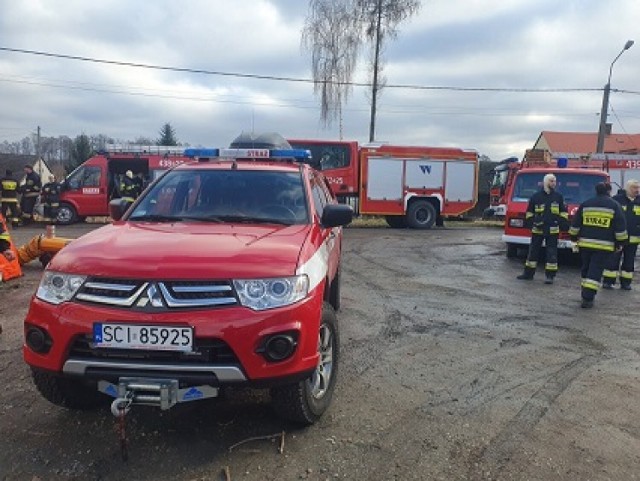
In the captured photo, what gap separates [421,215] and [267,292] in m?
17.7

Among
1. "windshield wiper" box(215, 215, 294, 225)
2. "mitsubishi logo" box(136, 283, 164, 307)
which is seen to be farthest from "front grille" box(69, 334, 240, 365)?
"windshield wiper" box(215, 215, 294, 225)

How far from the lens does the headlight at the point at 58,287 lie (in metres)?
3.27

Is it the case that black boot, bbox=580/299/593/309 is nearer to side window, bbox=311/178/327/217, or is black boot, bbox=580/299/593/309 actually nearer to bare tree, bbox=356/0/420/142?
side window, bbox=311/178/327/217

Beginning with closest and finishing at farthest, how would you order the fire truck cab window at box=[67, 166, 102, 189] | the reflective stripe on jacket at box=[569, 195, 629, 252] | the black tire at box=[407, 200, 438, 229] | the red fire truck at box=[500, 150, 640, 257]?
the reflective stripe on jacket at box=[569, 195, 629, 252], the red fire truck at box=[500, 150, 640, 257], the fire truck cab window at box=[67, 166, 102, 189], the black tire at box=[407, 200, 438, 229]

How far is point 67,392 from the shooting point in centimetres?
373

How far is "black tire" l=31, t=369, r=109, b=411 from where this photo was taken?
11.9 ft

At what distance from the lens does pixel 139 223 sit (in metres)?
4.30

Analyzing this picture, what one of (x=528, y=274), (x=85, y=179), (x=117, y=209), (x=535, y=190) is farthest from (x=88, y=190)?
(x=117, y=209)

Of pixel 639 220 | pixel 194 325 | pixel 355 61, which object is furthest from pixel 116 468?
pixel 355 61

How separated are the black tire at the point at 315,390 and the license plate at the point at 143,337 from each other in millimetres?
713

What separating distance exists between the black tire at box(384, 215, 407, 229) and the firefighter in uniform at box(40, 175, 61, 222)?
11.4 metres

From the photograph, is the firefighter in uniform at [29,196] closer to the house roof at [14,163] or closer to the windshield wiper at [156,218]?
the windshield wiper at [156,218]

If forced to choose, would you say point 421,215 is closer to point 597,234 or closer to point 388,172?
point 388,172

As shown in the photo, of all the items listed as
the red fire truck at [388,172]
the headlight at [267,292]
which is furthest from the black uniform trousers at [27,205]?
the headlight at [267,292]
